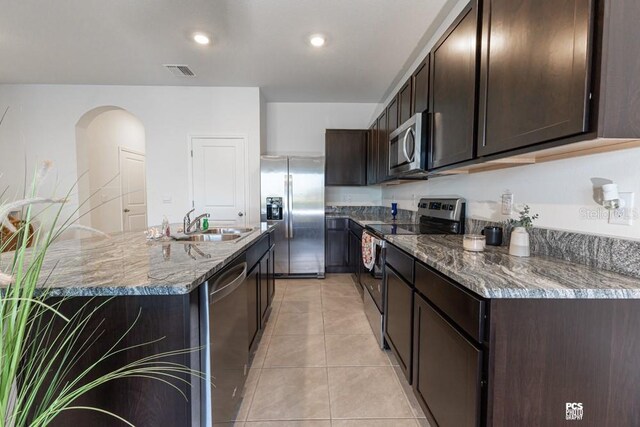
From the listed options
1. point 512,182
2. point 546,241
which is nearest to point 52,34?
point 512,182

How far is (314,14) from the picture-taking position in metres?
2.43

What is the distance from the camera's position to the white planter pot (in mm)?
1450

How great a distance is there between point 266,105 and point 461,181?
3418 mm

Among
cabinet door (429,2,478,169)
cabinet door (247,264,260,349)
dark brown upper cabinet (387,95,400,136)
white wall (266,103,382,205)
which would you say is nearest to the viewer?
cabinet door (429,2,478,169)

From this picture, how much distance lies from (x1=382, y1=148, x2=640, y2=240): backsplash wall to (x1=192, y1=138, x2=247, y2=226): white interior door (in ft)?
9.93

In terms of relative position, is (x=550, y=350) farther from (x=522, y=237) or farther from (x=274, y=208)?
(x=274, y=208)

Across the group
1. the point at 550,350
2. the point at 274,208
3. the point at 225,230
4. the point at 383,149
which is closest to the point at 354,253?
the point at 274,208

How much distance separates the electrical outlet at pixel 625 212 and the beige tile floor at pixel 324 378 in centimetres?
130

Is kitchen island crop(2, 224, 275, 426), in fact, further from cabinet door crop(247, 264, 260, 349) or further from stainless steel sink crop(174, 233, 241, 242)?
stainless steel sink crop(174, 233, 241, 242)

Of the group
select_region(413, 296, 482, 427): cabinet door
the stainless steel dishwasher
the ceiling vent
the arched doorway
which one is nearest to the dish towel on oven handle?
select_region(413, 296, 482, 427): cabinet door

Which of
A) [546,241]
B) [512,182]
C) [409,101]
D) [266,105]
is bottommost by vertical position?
[546,241]

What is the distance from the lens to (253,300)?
6.72 ft

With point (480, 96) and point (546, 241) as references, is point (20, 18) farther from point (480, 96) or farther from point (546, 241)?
point (546, 241)

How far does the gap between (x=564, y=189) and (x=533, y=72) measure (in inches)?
23.3
